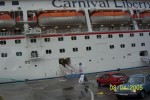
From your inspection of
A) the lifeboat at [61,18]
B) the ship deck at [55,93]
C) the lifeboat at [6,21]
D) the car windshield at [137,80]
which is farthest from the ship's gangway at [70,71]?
the car windshield at [137,80]

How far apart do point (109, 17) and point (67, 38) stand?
7.37m

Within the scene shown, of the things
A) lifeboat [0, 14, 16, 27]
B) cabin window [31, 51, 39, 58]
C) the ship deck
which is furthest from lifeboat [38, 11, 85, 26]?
the ship deck

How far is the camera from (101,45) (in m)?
38.8

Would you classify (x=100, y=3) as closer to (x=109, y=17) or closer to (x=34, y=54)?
(x=109, y=17)

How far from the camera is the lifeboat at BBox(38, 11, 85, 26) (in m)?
36.5

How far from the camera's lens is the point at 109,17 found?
3981 cm

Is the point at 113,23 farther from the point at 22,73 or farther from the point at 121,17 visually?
the point at 22,73

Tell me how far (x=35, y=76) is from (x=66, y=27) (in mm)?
8962

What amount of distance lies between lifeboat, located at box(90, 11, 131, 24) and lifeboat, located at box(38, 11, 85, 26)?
1.97 metres

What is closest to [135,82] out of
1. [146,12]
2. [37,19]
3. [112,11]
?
[37,19]

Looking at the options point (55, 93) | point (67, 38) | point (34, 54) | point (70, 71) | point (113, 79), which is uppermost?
point (67, 38)

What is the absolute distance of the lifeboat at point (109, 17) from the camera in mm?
39250

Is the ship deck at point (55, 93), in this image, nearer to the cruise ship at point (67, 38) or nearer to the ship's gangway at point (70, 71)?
the ship's gangway at point (70, 71)

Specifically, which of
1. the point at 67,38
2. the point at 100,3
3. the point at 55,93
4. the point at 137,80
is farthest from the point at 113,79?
the point at 100,3
